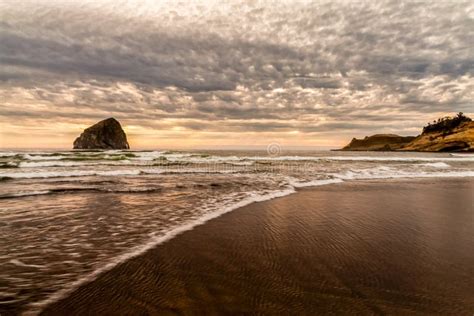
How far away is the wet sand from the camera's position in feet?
8.93

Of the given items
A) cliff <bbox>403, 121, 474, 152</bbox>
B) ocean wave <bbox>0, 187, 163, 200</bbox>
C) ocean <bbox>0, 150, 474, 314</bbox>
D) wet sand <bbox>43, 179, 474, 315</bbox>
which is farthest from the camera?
cliff <bbox>403, 121, 474, 152</bbox>

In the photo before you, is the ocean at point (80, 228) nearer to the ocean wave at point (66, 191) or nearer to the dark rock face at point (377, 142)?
the ocean wave at point (66, 191)

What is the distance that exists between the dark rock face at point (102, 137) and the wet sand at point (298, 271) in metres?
115

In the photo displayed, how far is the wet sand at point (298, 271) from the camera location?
2721mm

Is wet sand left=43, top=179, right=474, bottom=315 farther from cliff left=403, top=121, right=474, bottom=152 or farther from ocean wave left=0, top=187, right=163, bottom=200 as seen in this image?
cliff left=403, top=121, right=474, bottom=152

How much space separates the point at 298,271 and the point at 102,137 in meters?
119

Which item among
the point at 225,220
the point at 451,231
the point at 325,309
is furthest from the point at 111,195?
the point at 451,231

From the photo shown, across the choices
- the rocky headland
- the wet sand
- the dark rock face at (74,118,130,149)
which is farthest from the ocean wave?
the dark rock face at (74,118,130,149)

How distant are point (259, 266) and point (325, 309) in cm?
121

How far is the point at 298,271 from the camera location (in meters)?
3.57

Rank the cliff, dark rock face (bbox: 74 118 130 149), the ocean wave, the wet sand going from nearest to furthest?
the wet sand < the ocean wave < the cliff < dark rock face (bbox: 74 118 130 149)

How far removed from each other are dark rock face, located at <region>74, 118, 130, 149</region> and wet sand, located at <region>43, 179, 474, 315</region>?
115 metres

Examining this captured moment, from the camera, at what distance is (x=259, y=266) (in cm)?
373

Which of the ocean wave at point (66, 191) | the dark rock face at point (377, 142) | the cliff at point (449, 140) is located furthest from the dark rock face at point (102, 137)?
the dark rock face at point (377, 142)
